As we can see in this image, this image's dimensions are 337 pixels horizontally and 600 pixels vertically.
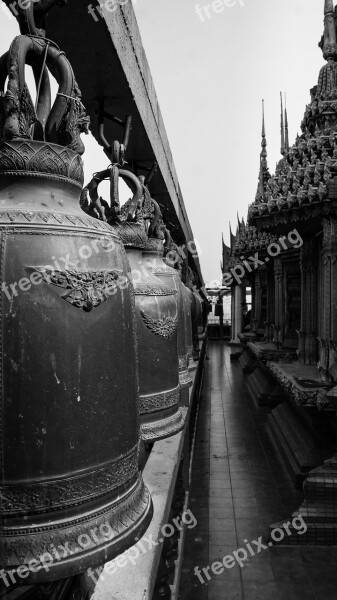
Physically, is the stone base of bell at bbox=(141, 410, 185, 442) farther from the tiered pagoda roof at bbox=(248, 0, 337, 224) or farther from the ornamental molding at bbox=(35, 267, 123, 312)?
the tiered pagoda roof at bbox=(248, 0, 337, 224)

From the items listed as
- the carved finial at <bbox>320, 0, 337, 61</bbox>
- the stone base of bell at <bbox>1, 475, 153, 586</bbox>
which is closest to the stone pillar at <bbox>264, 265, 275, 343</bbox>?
the carved finial at <bbox>320, 0, 337, 61</bbox>

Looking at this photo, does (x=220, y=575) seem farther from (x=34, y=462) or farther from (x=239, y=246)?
(x=239, y=246)

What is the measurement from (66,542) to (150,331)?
1168 mm

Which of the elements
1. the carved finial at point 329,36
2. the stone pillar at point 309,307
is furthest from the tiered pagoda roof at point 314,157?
the stone pillar at point 309,307

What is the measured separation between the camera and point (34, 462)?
1056 millimetres

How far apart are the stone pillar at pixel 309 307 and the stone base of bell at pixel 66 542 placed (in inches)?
243

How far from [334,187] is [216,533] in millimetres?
3707

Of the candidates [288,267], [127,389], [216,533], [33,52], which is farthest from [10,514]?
[288,267]

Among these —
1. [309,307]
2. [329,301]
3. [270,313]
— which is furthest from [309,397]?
[270,313]

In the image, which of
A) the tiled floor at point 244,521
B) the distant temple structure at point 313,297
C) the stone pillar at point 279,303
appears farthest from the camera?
the stone pillar at point 279,303

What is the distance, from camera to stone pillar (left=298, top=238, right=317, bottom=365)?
7070 mm

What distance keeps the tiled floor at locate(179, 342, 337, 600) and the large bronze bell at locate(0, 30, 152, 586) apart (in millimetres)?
2921

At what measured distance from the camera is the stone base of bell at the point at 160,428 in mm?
2129

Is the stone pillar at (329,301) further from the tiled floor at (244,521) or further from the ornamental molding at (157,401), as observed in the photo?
the ornamental molding at (157,401)
